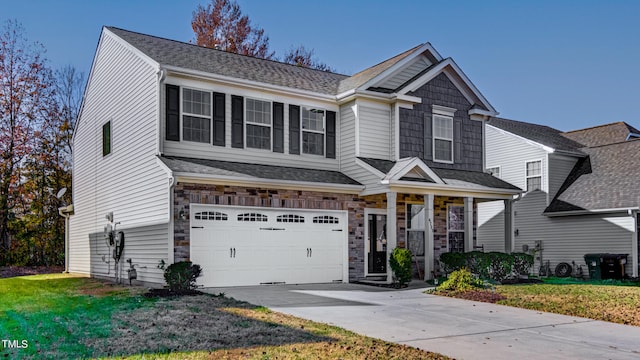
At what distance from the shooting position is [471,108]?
2000cm

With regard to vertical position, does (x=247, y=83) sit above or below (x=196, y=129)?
above

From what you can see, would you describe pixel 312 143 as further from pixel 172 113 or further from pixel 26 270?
pixel 26 270

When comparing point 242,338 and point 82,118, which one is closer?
point 242,338

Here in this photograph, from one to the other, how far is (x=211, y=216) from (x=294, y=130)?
406cm

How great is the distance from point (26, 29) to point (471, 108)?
2182 cm

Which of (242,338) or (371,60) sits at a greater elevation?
(371,60)

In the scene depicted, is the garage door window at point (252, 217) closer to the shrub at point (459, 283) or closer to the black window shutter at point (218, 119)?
the black window shutter at point (218, 119)

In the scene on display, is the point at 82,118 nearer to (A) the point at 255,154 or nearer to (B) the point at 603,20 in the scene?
(A) the point at 255,154

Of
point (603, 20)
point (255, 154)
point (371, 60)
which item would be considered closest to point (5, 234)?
point (255, 154)

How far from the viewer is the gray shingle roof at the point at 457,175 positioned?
1744 cm

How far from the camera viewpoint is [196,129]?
51.8 feet

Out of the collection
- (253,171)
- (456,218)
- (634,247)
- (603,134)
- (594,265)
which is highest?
(603,134)

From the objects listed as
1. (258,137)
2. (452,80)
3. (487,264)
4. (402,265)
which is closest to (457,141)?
(452,80)

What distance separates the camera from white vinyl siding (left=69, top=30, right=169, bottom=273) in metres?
15.4
